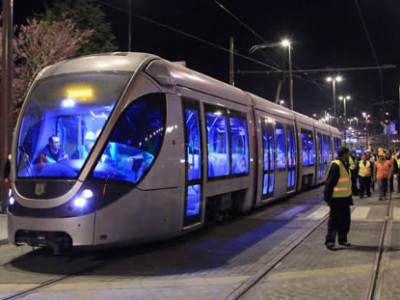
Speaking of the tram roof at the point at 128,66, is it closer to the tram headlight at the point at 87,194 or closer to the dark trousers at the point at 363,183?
the tram headlight at the point at 87,194

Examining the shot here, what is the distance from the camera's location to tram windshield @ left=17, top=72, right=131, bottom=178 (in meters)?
6.91

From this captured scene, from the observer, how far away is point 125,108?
7.06 metres

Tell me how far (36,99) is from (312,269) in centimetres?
490

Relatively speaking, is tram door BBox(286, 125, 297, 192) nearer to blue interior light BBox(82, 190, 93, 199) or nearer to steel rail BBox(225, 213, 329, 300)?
steel rail BBox(225, 213, 329, 300)

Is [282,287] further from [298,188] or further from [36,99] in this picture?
[298,188]

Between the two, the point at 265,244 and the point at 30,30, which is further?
the point at 30,30

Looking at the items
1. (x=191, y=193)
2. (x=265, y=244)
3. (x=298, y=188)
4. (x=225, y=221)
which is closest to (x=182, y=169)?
(x=191, y=193)

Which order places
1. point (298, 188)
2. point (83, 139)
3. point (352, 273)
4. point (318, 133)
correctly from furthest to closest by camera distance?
point (318, 133)
point (298, 188)
point (83, 139)
point (352, 273)

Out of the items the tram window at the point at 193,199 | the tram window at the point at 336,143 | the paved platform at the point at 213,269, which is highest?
the tram window at the point at 336,143

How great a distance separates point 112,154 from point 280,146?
8.21 meters

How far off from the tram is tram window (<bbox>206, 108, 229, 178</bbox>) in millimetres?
40

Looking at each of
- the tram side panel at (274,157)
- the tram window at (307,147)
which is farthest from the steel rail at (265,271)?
the tram window at (307,147)

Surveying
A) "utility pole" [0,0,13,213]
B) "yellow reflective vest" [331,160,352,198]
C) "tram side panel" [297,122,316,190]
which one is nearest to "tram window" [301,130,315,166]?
"tram side panel" [297,122,316,190]

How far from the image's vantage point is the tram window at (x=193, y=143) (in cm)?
834
